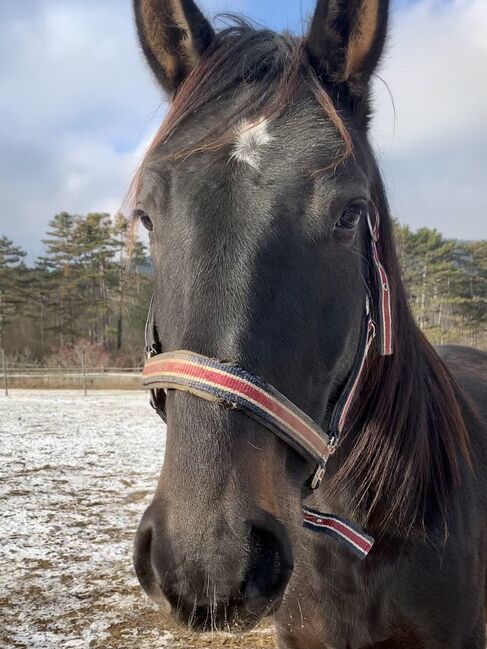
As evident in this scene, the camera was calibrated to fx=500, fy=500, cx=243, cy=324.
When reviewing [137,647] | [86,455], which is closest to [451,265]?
[86,455]

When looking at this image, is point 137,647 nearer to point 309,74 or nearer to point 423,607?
point 423,607

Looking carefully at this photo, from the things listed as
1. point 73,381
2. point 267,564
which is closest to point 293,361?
point 267,564

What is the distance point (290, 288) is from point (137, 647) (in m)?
3.68

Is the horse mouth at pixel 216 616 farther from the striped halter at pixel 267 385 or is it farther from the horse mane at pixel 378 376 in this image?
the horse mane at pixel 378 376

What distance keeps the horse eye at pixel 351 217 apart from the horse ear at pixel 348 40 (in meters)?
0.56

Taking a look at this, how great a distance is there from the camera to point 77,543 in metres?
5.83

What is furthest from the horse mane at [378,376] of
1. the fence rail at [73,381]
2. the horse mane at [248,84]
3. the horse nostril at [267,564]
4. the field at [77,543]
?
the fence rail at [73,381]

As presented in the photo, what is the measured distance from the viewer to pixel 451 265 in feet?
115

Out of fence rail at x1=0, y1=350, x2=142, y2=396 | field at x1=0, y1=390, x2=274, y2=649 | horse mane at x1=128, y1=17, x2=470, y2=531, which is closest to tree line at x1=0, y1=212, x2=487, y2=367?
fence rail at x1=0, y1=350, x2=142, y2=396

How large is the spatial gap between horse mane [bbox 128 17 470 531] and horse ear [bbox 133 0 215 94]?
0.09 m

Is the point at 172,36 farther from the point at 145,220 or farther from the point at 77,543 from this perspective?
the point at 77,543

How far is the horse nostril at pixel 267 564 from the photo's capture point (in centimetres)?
127

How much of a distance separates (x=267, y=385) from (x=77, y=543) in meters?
5.41

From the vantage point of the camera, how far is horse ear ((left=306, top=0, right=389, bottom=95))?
1888mm
